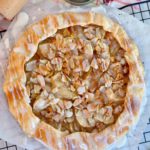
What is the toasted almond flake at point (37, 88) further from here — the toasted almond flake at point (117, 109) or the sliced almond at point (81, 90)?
the toasted almond flake at point (117, 109)

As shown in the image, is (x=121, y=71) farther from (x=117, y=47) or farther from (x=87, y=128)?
(x=87, y=128)

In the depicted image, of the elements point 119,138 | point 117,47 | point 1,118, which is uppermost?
point 117,47

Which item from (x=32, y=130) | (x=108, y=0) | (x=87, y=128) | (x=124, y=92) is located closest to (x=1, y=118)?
(x=32, y=130)

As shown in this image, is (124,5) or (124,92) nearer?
(124,92)

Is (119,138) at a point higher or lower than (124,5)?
lower

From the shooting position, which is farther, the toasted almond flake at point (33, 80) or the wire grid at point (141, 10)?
the wire grid at point (141, 10)

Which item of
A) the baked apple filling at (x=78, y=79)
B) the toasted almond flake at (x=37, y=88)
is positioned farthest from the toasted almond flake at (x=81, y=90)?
the toasted almond flake at (x=37, y=88)

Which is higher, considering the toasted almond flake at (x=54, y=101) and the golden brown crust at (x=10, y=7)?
the golden brown crust at (x=10, y=7)
